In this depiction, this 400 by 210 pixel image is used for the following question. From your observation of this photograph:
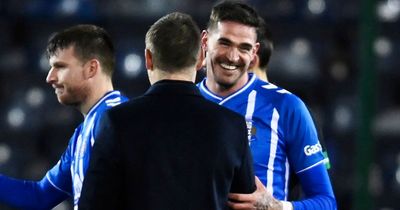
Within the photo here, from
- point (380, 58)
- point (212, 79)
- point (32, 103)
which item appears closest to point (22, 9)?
point (32, 103)

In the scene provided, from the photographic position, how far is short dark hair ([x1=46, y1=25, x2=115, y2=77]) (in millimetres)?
3590

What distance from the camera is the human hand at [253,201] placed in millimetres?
2807

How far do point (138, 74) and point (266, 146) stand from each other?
5608 mm

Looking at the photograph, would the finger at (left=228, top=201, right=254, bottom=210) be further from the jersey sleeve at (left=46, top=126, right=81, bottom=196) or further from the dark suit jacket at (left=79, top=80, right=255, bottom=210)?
the jersey sleeve at (left=46, top=126, right=81, bottom=196)

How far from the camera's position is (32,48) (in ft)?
31.1

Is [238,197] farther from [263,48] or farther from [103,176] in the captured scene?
[263,48]

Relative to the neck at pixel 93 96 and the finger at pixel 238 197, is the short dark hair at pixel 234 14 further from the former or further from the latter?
the finger at pixel 238 197

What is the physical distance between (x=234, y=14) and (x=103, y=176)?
1.15 m

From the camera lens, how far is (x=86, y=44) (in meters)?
3.60

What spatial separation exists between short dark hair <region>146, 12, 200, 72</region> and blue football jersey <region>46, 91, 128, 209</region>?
1.96ft

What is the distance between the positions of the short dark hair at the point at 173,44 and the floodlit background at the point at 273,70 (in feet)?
18.1

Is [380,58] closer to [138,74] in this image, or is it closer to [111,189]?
[138,74]

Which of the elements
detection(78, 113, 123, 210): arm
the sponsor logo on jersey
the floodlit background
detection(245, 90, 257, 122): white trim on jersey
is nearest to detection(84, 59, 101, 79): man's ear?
detection(245, 90, 257, 122): white trim on jersey

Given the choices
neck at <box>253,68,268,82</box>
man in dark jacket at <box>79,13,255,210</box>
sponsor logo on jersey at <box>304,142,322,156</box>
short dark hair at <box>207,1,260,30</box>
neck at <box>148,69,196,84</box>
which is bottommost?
sponsor logo on jersey at <box>304,142,322,156</box>
